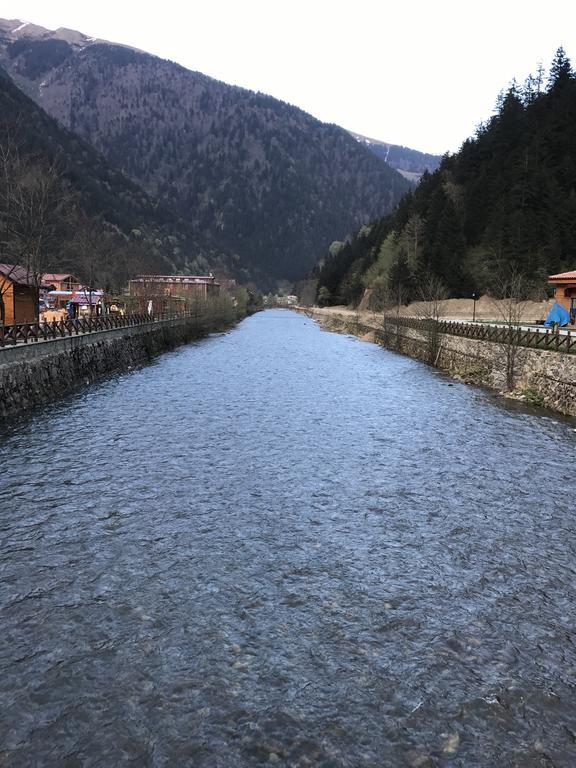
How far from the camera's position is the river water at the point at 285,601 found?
6977 mm

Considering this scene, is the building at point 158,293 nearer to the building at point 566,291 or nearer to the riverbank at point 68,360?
the riverbank at point 68,360

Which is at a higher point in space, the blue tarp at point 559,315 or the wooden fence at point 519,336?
the blue tarp at point 559,315

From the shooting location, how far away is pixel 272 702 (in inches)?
297

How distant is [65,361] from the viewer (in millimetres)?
33969

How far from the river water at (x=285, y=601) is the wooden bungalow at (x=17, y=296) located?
88.4 ft

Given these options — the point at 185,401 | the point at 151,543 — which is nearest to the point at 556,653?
the point at 151,543

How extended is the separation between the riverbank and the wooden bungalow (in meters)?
7.78

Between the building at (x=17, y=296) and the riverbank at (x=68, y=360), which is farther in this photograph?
the building at (x=17, y=296)

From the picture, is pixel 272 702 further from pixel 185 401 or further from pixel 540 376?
pixel 540 376

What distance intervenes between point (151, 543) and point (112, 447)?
895cm

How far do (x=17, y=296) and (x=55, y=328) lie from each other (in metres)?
14.6

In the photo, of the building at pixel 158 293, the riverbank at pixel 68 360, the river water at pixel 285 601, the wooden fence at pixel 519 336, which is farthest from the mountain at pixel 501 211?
the river water at pixel 285 601

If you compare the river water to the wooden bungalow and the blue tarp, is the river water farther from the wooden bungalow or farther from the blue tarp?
the blue tarp

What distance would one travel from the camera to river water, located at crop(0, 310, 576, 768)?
6977 mm
